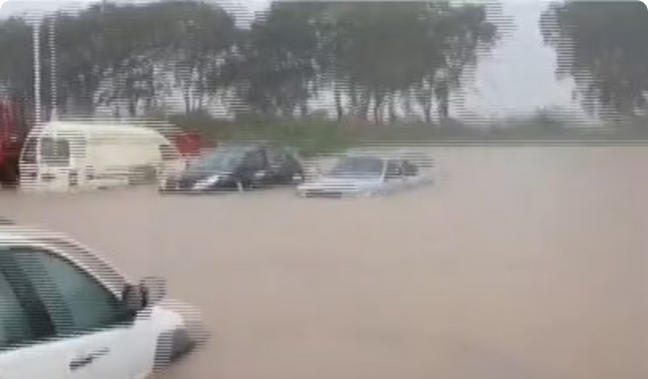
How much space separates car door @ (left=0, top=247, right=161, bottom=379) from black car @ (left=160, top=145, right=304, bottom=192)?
12.5 inches

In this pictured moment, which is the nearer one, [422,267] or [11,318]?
[11,318]

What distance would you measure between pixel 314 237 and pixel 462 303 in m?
→ 0.40

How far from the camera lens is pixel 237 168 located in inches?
101

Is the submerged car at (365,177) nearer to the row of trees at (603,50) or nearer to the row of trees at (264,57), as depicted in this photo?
the row of trees at (264,57)

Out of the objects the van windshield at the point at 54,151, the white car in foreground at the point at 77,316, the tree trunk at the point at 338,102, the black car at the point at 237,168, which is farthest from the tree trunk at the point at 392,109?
the van windshield at the point at 54,151

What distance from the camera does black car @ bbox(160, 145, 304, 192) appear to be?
2562 millimetres

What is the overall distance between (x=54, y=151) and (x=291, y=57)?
0.59 metres

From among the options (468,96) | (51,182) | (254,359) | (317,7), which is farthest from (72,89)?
(468,96)

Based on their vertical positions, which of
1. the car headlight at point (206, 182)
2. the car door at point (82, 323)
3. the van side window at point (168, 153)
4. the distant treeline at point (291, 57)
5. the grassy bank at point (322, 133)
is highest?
the distant treeline at point (291, 57)

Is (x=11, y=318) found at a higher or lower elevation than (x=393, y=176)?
lower

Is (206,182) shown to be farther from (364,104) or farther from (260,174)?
(364,104)

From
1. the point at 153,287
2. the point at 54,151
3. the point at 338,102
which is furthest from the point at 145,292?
the point at 338,102

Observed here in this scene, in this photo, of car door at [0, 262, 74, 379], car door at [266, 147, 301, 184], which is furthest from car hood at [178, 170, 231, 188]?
car door at [0, 262, 74, 379]

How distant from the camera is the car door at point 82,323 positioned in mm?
2512
